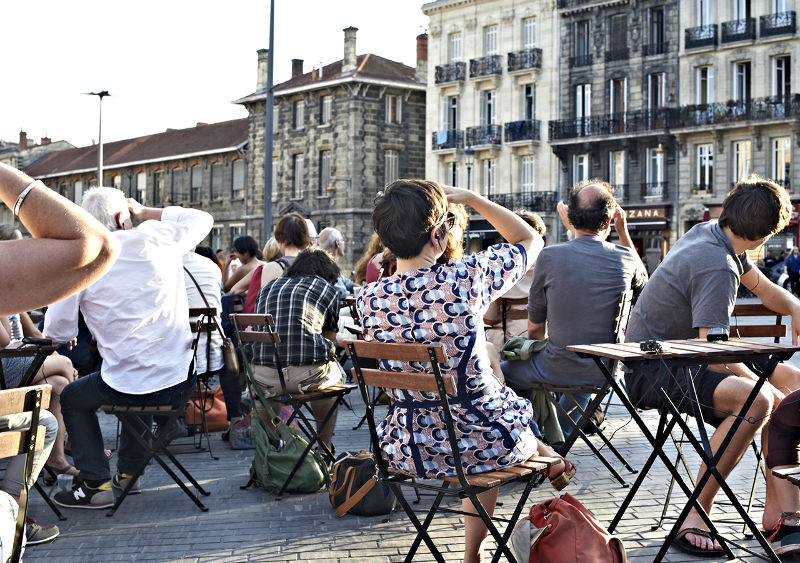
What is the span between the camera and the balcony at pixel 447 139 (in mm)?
44250

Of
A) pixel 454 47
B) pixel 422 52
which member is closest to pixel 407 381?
pixel 454 47

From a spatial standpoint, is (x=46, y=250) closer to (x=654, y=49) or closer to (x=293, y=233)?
(x=293, y=233)

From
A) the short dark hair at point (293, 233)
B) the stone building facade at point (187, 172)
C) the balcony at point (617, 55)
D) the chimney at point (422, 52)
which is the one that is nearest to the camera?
the short dark hair at point (293, 233)

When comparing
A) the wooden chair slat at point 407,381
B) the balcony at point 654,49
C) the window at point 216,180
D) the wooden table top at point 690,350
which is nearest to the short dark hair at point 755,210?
the wooden table top at point 690,350

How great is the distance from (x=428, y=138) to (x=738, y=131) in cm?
1488

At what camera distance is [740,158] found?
37000 millimetres

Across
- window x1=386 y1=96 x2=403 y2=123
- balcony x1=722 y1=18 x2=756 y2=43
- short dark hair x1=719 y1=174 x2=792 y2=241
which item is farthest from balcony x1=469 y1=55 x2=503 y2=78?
Answer: short dark hair x1=719 y1=174 x2=792 y2=241

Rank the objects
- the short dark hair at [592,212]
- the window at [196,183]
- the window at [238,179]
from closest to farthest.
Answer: the short dark hair at [592,212] < the window at [238,179] < the window at [196,183]

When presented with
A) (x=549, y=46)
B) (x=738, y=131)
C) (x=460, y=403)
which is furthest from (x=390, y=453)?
(x=549, y=46)

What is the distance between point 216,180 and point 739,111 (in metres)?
29.2

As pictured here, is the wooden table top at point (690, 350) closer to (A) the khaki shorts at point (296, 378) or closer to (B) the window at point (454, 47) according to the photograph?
(A) the khaki shorts at point (296, 378)

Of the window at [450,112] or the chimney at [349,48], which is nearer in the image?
the window at [450,112]

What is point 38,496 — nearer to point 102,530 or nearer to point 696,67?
point 102,530

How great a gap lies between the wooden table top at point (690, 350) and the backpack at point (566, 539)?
645 mm
